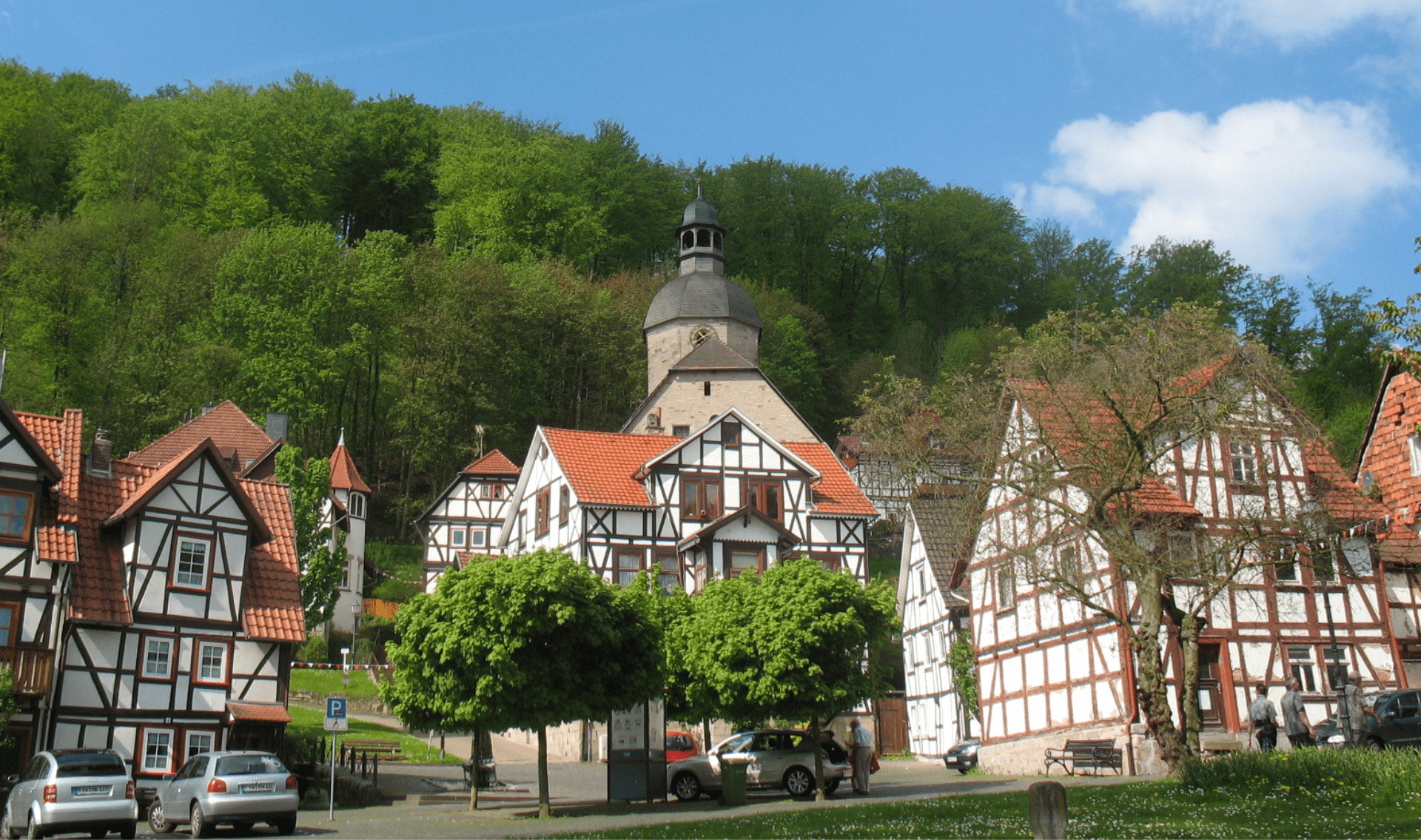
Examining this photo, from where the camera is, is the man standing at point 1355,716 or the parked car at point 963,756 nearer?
the man standing at point 1355,716

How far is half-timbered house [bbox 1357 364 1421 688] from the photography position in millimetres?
30750

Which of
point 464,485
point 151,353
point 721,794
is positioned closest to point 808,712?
point 721,794

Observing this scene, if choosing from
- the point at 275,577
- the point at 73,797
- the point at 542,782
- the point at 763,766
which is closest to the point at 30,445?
the point at 275,577

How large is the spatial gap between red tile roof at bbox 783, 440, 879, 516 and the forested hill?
62.2 ft

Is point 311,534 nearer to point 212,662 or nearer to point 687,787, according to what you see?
point 212,662

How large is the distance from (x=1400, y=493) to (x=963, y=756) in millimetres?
13477

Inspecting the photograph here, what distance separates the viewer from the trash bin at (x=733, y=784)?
908 inches

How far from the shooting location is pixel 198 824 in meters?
19.2

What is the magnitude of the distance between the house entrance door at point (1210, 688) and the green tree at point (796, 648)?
8.63m

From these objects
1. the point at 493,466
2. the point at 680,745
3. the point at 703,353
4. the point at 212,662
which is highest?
the point at 703,353

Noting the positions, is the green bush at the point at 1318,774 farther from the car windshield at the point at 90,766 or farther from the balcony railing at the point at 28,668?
the balcony railing at the point at 28,668

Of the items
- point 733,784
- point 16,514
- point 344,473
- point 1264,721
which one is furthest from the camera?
point 344,473

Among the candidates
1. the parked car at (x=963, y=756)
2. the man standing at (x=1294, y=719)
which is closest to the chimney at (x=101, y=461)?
the parked car at (x=963, y=756)

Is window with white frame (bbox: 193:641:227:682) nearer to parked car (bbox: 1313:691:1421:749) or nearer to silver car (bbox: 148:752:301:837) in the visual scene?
silver car (bbox: 148:752:301:837)
